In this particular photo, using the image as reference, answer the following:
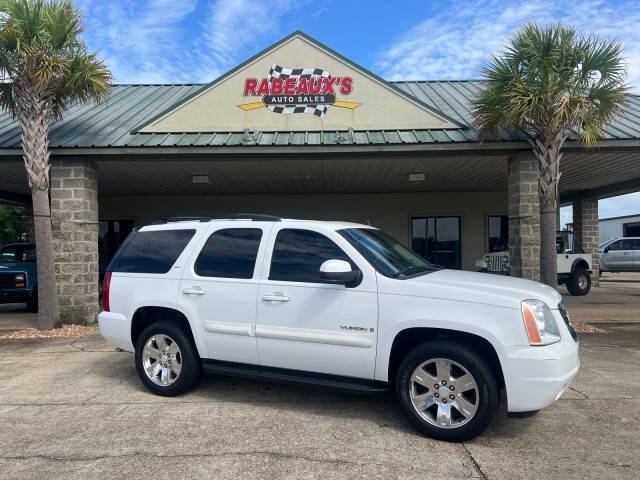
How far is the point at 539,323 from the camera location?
12.0ft

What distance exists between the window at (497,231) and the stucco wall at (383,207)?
330 mm

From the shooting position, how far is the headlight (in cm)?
361

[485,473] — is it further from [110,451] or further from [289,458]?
[110,451]

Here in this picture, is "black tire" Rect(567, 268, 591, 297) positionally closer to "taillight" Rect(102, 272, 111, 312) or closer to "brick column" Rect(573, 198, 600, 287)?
"brick column" Rect(573, 198, 600, 287)

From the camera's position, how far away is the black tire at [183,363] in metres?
4.85

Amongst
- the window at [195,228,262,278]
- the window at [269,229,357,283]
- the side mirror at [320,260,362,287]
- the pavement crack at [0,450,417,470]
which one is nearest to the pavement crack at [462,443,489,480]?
the pavement crack at [0,450,417,470]

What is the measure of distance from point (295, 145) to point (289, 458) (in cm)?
646

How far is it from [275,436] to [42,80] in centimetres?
756

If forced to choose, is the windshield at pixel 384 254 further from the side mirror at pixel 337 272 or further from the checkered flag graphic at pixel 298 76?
the checkered flag graphic at pixel 298 76

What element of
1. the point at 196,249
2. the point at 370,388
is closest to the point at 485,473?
the point at 370,388

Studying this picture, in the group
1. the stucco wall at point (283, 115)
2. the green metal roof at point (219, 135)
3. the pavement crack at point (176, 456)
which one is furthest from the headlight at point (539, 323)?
the stucco wall at point (283, 115)

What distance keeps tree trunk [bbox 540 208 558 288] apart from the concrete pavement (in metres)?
3.11

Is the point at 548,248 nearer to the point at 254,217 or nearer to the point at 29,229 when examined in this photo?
the point at 254,217

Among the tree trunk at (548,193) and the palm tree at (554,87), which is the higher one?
the palm tree at (554,87)
